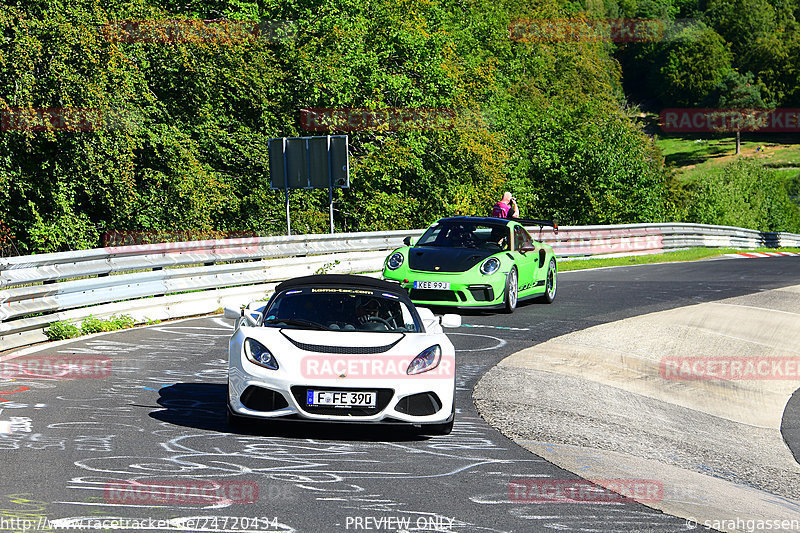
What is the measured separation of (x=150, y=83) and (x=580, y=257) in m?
14.6

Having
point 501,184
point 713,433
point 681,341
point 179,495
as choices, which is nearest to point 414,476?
point 179,495

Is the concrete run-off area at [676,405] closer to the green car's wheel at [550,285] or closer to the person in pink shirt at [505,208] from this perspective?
the green car's wheel at [550,285]

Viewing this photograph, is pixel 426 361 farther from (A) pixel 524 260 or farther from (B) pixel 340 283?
(A) pixel 524 260

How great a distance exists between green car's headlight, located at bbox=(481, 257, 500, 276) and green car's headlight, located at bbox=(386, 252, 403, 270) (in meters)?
1.28

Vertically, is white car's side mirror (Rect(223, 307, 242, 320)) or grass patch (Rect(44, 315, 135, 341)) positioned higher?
white car's side mirror (Rect(223, 307, 242, 320))

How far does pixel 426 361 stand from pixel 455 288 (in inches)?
298

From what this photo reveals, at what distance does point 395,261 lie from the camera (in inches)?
615

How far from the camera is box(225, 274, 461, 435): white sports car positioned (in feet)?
23.7

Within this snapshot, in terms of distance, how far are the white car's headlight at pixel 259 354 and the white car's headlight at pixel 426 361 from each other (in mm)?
996

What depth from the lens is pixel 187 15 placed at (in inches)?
1373

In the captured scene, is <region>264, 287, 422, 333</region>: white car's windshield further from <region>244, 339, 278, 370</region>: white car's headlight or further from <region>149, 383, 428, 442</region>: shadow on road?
<region>149, 383, 428, 442</region>: shadow on road

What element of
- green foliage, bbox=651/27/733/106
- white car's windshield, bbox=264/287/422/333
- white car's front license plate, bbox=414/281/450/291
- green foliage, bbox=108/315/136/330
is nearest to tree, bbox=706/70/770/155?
green foliage, bbox=651/27/733/106

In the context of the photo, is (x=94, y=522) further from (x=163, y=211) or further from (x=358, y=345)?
(x=163, y=211)

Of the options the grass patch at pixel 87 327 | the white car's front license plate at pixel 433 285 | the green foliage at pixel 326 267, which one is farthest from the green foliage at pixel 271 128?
the white car's front license plate at pixel 433 285
